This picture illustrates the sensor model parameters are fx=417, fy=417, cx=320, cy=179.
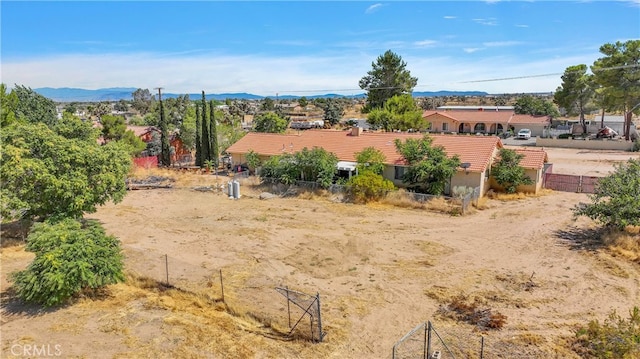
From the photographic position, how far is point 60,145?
18.4 metres

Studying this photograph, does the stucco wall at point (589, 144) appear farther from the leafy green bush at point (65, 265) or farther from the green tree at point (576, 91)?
the leafy green bush at point (65, 265)

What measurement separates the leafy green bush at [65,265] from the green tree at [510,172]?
2465 cm

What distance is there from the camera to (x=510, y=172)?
28938 mm

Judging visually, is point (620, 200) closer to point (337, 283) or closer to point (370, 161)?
point (337, 283)

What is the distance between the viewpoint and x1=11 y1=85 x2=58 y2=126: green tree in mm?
36188

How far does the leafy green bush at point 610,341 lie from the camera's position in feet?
34.1

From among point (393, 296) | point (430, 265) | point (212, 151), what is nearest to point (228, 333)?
point (393, 296)

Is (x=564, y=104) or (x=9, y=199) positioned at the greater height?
(x=564, y=104)

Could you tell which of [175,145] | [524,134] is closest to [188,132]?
[175,145]

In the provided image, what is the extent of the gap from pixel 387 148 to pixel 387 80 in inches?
1249

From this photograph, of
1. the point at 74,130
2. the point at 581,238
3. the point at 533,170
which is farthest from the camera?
the point at 533,170

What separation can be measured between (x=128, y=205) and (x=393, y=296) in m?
21.1

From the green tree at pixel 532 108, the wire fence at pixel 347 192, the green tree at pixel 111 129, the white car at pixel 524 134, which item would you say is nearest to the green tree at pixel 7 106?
the green tree at pixel 111 129

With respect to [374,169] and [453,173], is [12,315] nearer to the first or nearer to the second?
[374,169]
